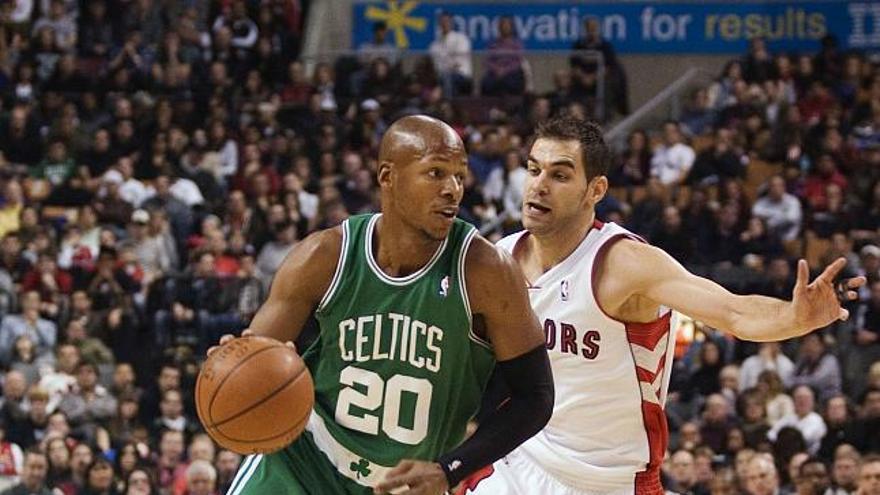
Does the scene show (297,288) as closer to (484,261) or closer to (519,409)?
(484,261)

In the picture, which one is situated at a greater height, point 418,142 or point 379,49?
point 418,142

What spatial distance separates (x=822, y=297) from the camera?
5113 millimetres

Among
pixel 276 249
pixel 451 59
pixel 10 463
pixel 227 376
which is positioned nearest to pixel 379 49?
pixel 451 59

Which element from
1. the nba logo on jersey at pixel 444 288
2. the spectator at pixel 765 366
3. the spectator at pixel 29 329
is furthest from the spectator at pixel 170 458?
the nba logo on jersey at pixel 444 288

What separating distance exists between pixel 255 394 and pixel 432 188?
0.79 m

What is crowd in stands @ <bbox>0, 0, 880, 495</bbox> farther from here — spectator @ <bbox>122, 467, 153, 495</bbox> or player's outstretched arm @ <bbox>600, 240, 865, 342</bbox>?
player's outstretched arm @ <bbox>600, 240, 865, 342</bbox>

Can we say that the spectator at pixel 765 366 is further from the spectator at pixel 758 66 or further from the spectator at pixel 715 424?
the spectator at pixel 758 66

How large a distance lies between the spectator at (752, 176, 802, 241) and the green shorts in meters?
11.2

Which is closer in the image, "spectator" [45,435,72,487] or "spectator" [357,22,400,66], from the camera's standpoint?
"spectator" [45,435,72,487]

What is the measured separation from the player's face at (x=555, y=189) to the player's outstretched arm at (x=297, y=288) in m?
1.42

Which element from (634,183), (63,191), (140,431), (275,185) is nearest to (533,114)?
(634,183)

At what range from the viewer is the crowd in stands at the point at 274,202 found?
12.6 meters

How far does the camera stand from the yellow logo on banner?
2128cm

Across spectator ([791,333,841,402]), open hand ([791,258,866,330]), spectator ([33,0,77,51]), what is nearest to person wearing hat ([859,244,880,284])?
spectator ([791,333,841,402])
